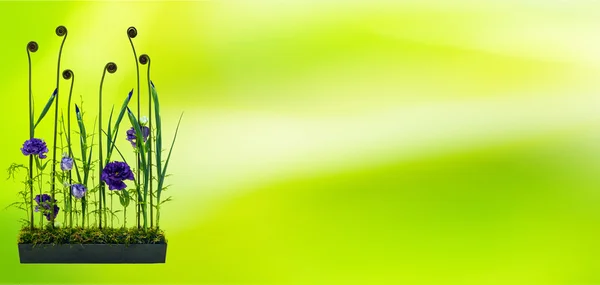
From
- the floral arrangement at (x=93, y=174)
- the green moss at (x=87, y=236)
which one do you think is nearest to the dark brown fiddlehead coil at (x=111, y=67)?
the floral arrangement at (x=93, y=174)

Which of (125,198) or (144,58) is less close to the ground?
(144,58)

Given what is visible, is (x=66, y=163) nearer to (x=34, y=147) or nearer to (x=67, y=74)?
(x=34, y=147)

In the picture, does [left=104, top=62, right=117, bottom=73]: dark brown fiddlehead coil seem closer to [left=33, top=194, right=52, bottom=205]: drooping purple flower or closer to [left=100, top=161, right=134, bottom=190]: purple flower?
[left=100, top=161, right=134, bottom=190]: purple flower

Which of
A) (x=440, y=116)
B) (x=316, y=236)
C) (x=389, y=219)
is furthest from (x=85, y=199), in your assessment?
(x=440, y=116)

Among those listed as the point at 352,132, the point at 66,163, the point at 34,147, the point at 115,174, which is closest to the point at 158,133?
the point at 115,174

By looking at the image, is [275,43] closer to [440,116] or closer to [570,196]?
[440,116]

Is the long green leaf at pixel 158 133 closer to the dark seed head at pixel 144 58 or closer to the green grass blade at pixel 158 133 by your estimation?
the green grass blade at pixel 158 133
